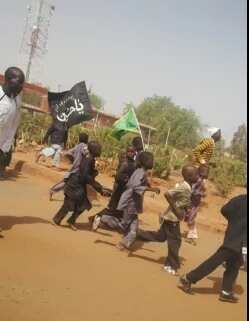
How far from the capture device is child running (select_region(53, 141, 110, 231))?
A: 727 centimetres

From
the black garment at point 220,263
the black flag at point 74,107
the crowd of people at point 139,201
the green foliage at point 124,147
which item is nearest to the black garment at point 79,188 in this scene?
the crowd of people at point 139,201

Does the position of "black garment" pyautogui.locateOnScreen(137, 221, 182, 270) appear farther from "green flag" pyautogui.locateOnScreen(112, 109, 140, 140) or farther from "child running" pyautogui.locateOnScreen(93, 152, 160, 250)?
"green flag" pyautogui.locateOnScreen(112, 109, 140, 140)

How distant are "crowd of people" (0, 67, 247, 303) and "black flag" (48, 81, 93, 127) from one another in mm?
2620

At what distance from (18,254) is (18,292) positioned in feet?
3.89

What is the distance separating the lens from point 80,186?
7.36 m

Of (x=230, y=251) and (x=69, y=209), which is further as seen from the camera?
(x=69, y=209)

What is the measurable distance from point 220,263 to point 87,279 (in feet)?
4.89

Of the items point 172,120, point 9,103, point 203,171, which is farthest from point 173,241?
point 172,120

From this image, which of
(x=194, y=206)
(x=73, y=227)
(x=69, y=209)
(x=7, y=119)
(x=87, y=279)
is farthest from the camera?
(x=194, y=206)

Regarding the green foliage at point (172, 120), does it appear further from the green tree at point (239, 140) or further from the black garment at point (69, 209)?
the black garment at point (69, 209)

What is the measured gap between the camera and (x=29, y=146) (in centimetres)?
1772

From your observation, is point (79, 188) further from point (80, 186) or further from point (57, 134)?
point (57, 134)

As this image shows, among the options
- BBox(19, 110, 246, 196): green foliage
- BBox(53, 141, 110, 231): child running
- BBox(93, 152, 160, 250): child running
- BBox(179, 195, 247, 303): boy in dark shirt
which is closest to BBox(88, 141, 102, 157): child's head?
BBox(53, 141, 110, 231): child running

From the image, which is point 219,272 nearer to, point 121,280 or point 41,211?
point 121,280
